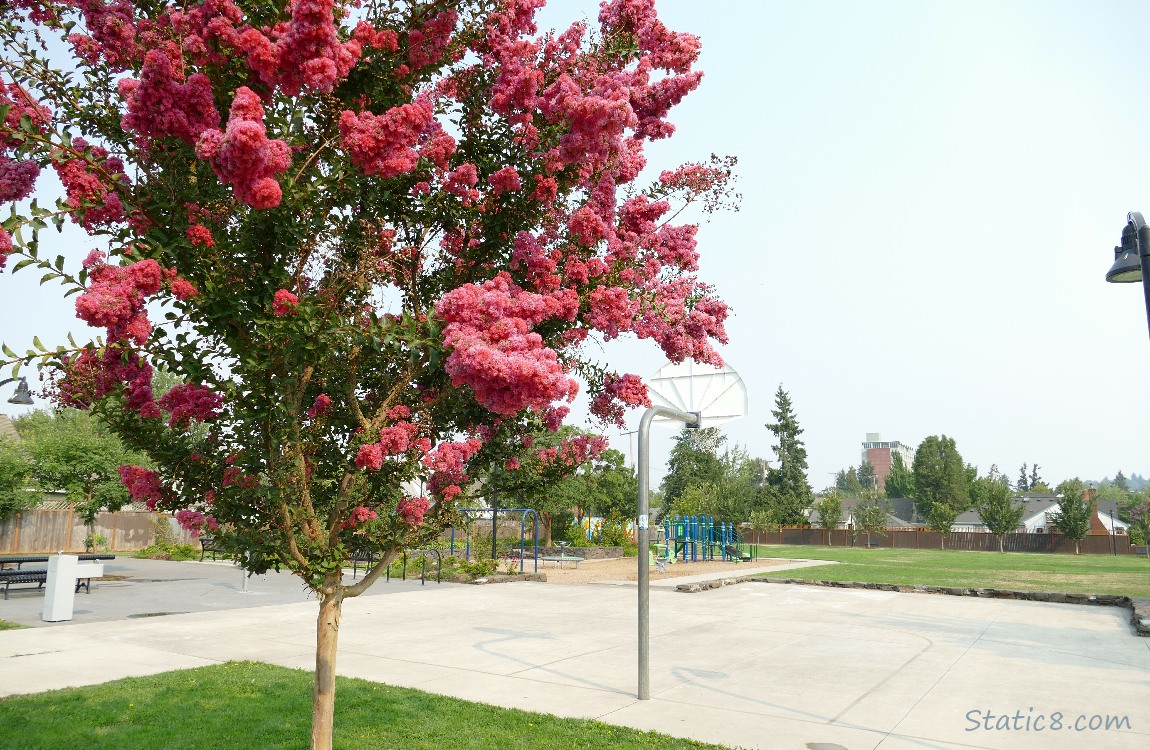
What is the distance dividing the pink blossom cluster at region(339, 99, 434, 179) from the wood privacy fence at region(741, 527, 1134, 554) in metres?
51.6

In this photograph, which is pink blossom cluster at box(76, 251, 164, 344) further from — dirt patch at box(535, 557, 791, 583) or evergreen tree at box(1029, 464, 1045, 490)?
evergreen tree at box(1029, 464, 1045, 490)

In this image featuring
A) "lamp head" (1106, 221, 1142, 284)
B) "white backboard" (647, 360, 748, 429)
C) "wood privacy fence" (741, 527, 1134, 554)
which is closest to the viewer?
"lamp head" (1106, 221, 1142, 284)

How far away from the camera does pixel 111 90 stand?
4.01 metres

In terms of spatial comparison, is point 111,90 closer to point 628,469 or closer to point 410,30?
point 410,30

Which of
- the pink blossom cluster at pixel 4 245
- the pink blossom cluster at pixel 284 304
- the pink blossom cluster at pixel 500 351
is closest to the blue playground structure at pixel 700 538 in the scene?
the pink blossom cluster at pixel 500 351

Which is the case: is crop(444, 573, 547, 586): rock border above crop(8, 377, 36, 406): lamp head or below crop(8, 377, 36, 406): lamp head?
below

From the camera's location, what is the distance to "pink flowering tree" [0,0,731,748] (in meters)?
3.42

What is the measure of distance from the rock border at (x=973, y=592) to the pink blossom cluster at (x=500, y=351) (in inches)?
564

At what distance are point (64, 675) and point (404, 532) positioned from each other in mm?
6750

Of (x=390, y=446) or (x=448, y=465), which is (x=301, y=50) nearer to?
(x=390, y=446)

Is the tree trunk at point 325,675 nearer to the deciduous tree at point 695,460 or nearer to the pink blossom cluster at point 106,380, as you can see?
the pink blossom cluster at point 106,380

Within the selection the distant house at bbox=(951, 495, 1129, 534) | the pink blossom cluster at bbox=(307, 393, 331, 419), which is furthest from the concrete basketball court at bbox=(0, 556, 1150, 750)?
the distant house at bbox=(951, 495, 1129, 534)

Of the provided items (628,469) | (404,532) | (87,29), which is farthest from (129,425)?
(628,469)

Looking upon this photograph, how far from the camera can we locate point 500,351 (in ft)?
11.1
